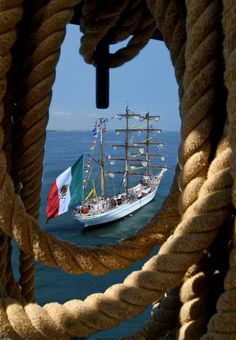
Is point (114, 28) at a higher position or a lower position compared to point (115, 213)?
higher

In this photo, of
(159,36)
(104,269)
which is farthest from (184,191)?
(159,36)

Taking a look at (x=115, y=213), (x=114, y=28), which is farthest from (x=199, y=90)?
(x=115, y=213)

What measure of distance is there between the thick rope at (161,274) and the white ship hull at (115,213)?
12.6 m

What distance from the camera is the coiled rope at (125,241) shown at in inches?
19.4

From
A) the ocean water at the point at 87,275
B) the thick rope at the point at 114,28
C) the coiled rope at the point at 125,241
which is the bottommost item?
the ocean water at the point at 87,275

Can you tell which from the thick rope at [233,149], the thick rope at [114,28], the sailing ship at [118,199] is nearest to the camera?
the thick rope at [233,149]

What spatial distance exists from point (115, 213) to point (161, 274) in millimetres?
13667

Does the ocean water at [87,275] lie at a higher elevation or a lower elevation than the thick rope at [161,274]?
lower

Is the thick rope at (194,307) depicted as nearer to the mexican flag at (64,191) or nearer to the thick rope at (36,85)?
the thick rope at (36,85)

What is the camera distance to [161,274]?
1.62 ft

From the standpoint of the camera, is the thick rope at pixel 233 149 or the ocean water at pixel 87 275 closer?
the thick rope at pixel 233 149

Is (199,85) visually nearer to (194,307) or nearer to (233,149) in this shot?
(233,149)

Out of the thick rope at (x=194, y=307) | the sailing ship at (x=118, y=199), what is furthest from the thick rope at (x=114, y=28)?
the sailing ship at (x=118, y=199)

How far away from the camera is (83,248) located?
0.59 meters
